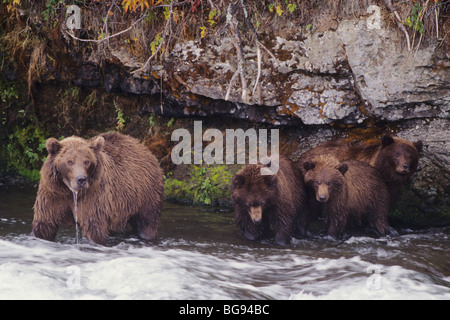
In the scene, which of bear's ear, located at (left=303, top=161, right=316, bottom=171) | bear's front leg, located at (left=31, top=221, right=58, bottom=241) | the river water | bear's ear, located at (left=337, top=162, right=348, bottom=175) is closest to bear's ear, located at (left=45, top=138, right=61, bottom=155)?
bear's front leg, located at (left=31, top=221, right=58, bottom=241)

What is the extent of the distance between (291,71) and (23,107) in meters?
5.32

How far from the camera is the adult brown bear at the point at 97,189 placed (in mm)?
6504

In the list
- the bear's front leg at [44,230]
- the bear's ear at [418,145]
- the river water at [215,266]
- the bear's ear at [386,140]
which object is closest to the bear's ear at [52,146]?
the bear's front leg at [44,230]

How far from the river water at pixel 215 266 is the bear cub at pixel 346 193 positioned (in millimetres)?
358

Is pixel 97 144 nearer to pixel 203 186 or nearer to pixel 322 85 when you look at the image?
pixel 203 186

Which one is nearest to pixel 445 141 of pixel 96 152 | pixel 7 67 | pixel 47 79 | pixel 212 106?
pixel 212 106

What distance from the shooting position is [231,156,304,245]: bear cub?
7.46 meters

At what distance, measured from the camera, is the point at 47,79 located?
10750mm

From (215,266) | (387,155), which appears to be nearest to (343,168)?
(387,155)

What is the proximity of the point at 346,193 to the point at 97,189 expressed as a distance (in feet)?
11.5

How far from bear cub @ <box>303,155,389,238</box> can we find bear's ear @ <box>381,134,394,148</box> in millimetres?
395

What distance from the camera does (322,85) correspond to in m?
9.02

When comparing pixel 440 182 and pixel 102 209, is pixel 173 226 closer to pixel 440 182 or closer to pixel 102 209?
pixel 102 209
